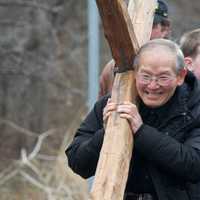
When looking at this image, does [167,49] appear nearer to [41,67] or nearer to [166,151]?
[166,151]

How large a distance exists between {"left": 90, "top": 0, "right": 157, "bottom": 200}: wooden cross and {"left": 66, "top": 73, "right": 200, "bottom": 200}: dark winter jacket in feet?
0.22

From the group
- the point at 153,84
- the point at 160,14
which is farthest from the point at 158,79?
the point at 160,14

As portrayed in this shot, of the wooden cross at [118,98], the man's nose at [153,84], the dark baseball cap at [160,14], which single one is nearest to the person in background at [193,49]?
the dark baseball cap at [160,14]

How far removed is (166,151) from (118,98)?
341 mm

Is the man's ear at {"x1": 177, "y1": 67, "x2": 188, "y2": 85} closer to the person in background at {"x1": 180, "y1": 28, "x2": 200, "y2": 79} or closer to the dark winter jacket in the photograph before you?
the dark winter jacket

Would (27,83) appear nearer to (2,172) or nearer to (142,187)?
(2,172)

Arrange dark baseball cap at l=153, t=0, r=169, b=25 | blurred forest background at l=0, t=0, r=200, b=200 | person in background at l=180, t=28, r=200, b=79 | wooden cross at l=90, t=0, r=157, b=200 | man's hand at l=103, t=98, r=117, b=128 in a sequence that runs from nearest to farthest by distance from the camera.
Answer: wooden cross at l=90, t=0, r=157, b=200
man's hand at l=103, t=98, r=117, b=128
person in background at l=180, t=28, r=200, b=79
dark baseball cap at l=153, t=0, r=169, b=25
blurred forest background at l=0, t=0, r=200, b=200

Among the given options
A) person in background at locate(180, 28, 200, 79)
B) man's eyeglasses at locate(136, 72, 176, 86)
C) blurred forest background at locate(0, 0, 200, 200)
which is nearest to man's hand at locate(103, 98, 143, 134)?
man's eyeglasses at locate(136, 72, 176, 86)

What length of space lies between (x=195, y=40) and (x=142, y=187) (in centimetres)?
134

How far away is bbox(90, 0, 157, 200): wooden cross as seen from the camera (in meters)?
3.86

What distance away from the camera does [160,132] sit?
3930 mm

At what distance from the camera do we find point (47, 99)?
49.9ft

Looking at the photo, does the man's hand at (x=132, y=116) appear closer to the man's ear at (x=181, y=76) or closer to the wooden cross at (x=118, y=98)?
the wooden cross at (x=118, y=98)

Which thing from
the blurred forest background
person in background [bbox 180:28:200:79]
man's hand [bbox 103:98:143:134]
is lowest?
the blurred forest background
